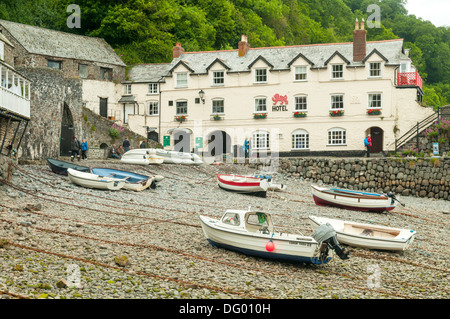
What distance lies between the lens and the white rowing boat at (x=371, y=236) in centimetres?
1806

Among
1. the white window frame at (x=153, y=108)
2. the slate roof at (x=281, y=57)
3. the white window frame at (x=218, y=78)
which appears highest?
the slate roof at (x=281, y=57)

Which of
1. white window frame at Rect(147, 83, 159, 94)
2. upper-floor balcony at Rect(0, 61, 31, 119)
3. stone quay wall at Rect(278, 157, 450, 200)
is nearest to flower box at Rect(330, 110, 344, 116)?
stone quay wall at Rect(278, 157, 450, 200)

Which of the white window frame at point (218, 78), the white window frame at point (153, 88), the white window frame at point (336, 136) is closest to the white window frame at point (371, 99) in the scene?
the white window frame at point (336, 136)

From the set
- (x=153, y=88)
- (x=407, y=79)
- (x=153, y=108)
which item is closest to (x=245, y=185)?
(x=407, y=79)

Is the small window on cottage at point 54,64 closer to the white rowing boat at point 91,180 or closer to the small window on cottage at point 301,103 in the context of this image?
the small window on cottage at point 301,103

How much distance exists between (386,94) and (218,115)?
1339cm

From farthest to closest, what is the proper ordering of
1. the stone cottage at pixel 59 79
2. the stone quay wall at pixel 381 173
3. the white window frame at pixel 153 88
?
the white window frame at pixel 153 88 < the stone quay wall at pixel 381 173 < the stone cottage at pixel 59 79

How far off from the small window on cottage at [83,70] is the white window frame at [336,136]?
21.1 meters

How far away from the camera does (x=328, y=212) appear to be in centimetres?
2616

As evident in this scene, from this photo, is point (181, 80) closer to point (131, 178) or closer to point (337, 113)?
point (337, 113)

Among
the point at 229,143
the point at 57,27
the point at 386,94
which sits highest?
the point at 57,27

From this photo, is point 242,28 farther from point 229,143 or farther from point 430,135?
point 430,135

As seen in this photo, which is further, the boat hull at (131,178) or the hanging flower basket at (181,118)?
the hanging flower basket at (181,118)

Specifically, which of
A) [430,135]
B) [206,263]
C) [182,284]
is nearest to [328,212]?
[206,263]
